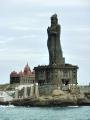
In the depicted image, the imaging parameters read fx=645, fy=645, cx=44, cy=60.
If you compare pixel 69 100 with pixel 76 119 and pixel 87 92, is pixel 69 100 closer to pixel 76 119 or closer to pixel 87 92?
pixel 87 92

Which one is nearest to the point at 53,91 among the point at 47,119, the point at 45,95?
the point at 45,95

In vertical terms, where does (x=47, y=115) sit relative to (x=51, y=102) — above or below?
below

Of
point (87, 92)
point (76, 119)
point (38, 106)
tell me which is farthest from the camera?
point (87, 92)

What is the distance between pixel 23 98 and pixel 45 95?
7205 mm

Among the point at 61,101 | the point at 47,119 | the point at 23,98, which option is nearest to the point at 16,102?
the point at 23,98

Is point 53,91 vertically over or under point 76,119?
over

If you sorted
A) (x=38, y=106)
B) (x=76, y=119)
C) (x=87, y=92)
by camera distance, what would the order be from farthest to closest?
(x=87, y=92) < (x=38, y=106) < (x=76, y=119)

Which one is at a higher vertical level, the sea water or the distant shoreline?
the distant shoreline

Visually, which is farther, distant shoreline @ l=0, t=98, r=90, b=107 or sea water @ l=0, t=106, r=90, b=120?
distant shoreline @ l=0, t=98, r=90, b=107

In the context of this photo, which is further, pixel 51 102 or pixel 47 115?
pixel 51 102

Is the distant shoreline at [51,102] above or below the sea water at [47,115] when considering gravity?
above

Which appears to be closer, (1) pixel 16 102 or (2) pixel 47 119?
(2) pixel 47 119

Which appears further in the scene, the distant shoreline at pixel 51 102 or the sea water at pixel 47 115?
the distant shoreline at pixel 51 102

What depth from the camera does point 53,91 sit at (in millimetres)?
199125
